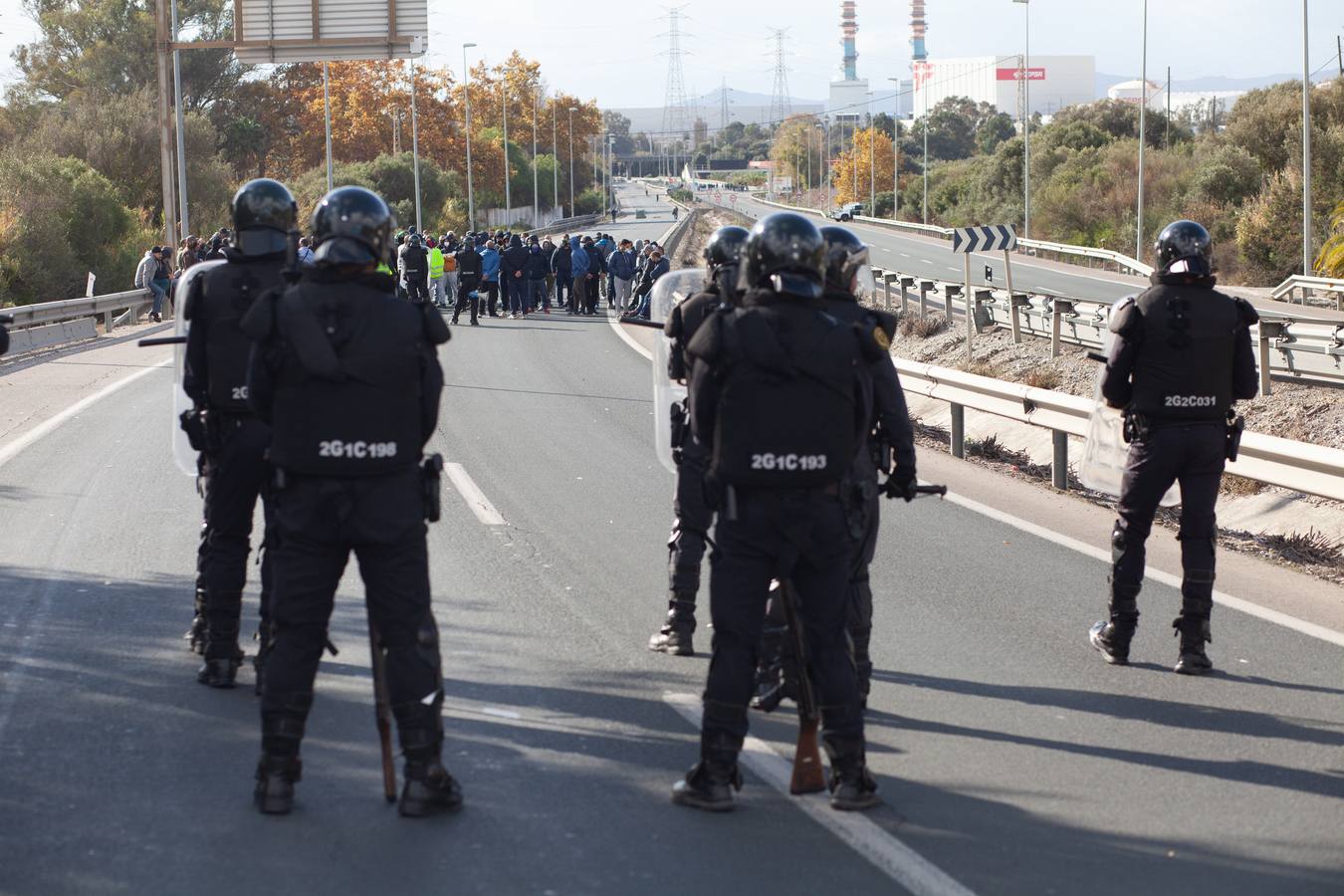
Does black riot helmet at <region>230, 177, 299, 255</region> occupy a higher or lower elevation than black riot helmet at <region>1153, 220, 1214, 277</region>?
higher

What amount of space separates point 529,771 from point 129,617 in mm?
3079

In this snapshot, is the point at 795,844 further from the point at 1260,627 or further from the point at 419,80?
the point at 419,80

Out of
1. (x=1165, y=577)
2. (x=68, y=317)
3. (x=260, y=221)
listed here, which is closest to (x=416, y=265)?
(x=68, y=317)

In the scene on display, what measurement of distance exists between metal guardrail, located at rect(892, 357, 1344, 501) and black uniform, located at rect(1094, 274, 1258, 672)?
2.14m

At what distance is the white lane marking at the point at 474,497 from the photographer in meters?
10.5

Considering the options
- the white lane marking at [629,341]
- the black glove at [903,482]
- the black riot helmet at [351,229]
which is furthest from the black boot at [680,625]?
the white lane marking at [629,341]

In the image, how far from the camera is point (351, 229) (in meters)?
4.98

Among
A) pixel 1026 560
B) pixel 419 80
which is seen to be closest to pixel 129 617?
pixel 1026 560

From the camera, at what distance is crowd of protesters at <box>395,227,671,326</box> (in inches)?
1145

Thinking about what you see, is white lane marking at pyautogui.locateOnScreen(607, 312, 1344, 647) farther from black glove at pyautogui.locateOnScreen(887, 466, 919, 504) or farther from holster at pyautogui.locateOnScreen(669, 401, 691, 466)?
holster at pyautogui.locateOnScreen(669, 401, 691, 466)

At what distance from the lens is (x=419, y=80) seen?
86438mm

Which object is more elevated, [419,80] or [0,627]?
[419,80]

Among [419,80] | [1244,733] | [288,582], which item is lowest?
[1244,733]

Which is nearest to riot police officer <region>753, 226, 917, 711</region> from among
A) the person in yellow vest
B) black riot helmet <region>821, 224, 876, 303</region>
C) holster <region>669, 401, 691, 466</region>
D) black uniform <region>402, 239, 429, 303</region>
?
black riot helmet <region>821, 224, 876, 303</region>
